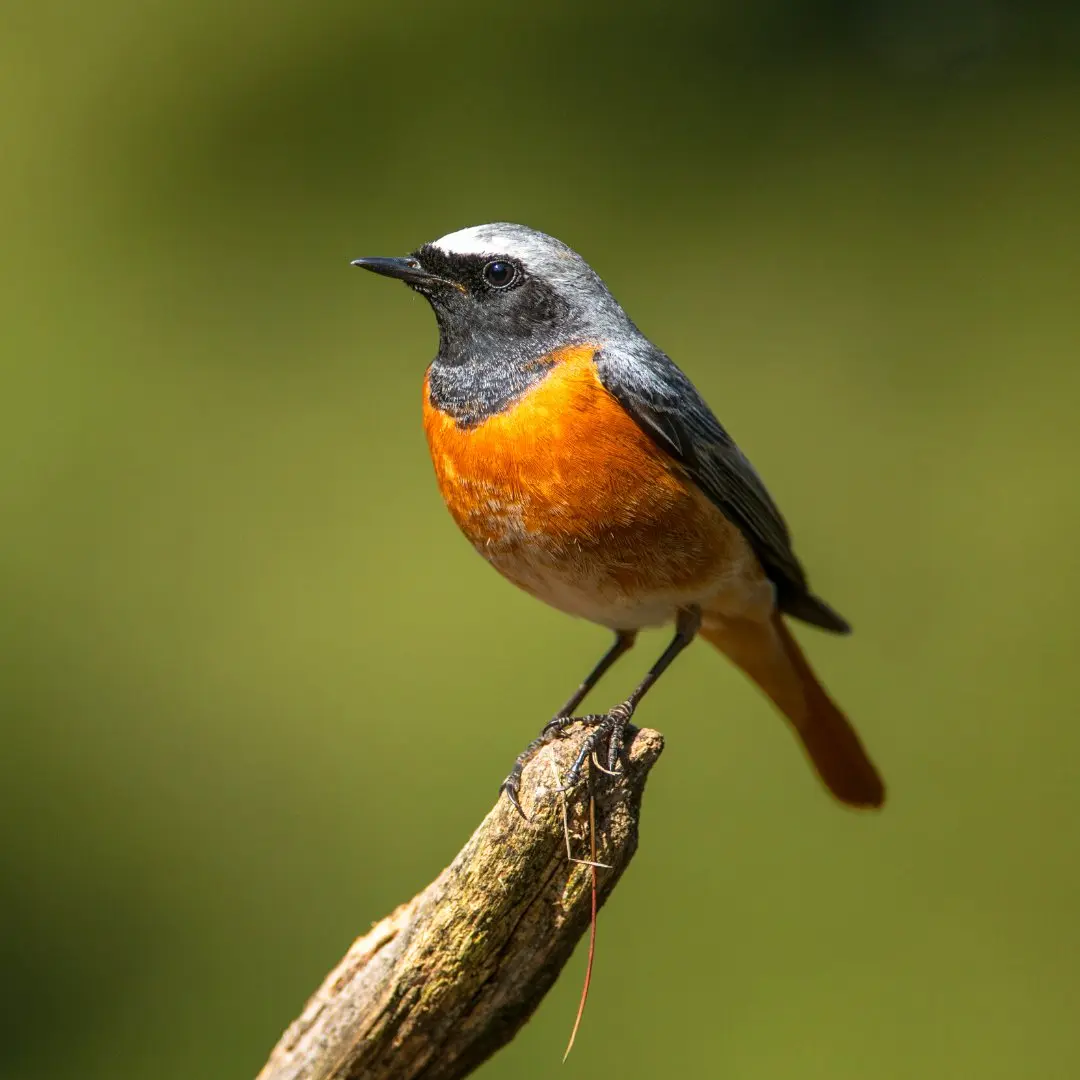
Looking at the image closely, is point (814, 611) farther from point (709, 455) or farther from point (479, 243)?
point (479, 243)

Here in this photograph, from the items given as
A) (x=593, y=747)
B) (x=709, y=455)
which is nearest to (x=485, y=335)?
(x=709, y=455)

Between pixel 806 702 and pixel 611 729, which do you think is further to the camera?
pixel 806 702

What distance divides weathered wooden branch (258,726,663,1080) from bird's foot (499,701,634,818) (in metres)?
0.02

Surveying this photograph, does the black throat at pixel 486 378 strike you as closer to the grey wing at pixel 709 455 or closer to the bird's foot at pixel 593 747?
the grey wing at pixel 709 455

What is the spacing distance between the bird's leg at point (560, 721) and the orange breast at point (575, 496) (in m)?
0.25

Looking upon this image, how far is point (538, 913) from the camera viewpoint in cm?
216

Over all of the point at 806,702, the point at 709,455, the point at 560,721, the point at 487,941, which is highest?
the point at 709,455

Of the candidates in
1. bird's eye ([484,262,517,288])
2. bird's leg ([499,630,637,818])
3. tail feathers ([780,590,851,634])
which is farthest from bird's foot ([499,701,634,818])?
bird's eye ([484,262,517,288])

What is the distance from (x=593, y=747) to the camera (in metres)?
2.19

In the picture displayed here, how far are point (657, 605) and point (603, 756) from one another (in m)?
0.55

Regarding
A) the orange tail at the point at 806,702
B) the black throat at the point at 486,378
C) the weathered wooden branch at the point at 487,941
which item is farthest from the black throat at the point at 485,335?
the orange tail at the point at 806,702

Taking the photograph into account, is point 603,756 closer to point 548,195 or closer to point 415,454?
point 415,454

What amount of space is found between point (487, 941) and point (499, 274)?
1.26 metres

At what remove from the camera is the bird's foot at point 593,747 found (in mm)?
2146
